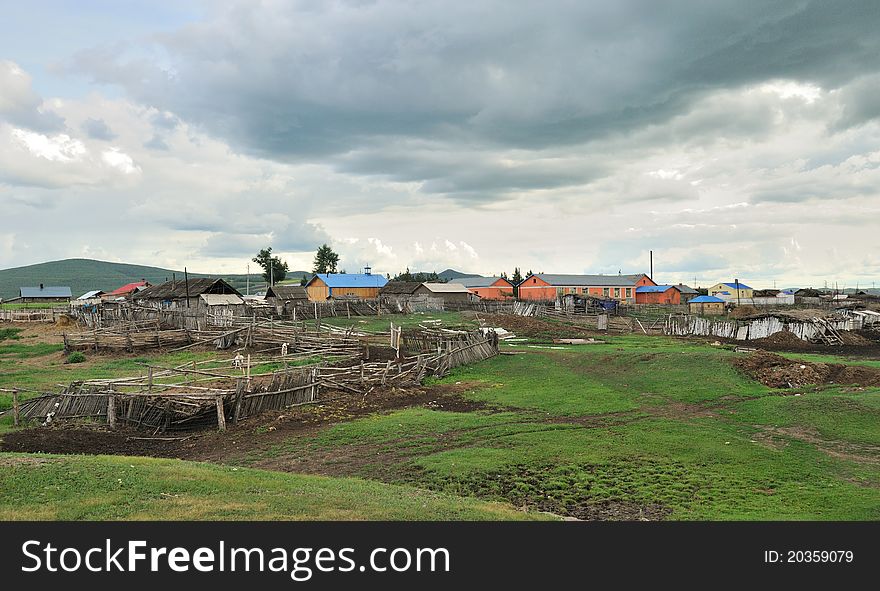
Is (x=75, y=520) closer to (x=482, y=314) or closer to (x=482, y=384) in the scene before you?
(x=482, y=384)

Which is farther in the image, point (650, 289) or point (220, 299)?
point (650, 289)

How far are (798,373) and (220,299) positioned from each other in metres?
55.6

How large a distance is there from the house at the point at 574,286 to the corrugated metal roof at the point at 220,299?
48.7 m

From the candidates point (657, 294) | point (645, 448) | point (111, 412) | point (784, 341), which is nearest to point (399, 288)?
point (657, 294)

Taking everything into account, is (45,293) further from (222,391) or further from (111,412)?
(222,391)

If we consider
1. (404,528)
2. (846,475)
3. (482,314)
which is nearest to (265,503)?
(404,528)

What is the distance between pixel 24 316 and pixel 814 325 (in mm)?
73776

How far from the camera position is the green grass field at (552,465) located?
34.0ft

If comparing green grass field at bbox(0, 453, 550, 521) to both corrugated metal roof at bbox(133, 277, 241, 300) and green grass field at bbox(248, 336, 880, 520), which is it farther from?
corrugated metal roof at bbox(133, 277, 241, 300)

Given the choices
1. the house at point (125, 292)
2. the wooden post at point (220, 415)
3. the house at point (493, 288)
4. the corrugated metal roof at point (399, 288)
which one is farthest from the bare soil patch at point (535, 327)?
the house at point (125, 292)

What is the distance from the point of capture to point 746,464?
15.3 meters

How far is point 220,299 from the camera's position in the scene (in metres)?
67.7

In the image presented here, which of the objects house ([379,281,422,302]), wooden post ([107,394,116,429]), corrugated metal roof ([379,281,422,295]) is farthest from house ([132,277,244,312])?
wooden post ([107,394,116,429])

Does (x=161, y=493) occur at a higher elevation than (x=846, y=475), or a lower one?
higher
